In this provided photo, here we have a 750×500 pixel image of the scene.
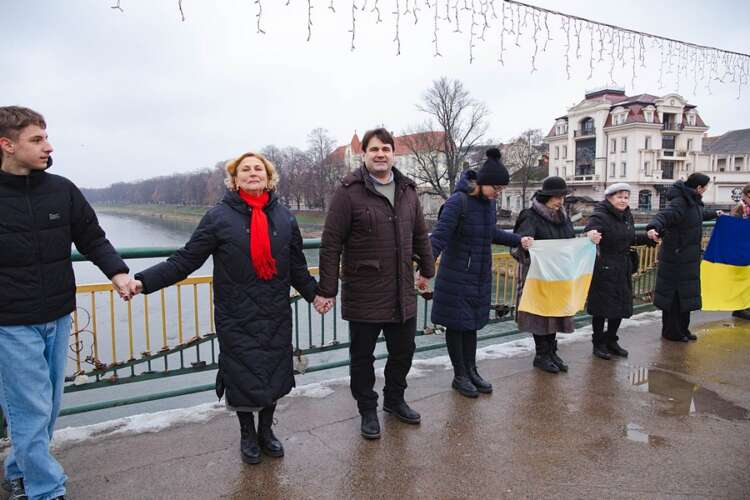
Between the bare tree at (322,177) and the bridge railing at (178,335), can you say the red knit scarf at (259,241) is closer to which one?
the bridge railing at (178,335)

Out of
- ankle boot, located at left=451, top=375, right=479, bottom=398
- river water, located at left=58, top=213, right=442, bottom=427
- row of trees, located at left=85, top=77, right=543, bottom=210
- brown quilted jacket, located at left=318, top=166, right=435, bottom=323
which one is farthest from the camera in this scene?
row of trees, located at left=85, top=77, right=543, bottom=210

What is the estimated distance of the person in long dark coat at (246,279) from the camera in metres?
2.86

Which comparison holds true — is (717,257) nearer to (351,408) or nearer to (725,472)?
(725,472)

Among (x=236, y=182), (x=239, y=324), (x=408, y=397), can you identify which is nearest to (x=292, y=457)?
(x=239, y=324)

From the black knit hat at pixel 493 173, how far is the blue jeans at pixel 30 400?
284 cm

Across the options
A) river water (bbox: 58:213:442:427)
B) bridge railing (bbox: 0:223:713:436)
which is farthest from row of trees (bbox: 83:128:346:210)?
bridge railing (bbox: 0:223:713:436)

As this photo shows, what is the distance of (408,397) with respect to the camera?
13.0 feet

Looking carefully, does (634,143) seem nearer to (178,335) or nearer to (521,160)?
(521,160)

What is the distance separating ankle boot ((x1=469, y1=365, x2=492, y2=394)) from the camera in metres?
4.05

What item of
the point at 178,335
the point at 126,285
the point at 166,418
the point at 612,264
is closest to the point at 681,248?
the point at 612,264

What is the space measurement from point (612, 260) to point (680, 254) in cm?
115

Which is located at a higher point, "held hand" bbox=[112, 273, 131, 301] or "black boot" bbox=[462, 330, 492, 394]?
"held hand" bbox=[112, 273, 131, 301]

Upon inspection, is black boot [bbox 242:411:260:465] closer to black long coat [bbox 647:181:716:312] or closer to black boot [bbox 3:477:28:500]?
black boot [bbox 3:477:28:500]

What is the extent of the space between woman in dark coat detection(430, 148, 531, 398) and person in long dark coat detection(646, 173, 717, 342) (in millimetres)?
2177
